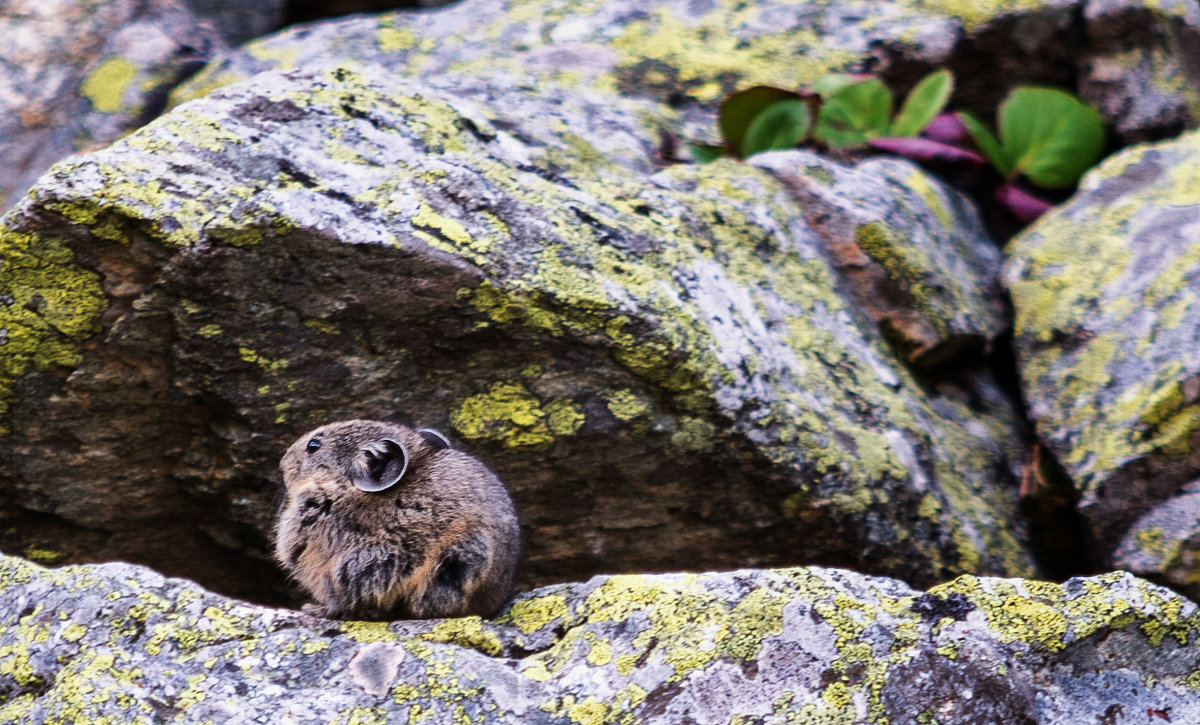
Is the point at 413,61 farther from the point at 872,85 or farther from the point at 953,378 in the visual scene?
the point at 953,378

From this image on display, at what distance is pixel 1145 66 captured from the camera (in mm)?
7777

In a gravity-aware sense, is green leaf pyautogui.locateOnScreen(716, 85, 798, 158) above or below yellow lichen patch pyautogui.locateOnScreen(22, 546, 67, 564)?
above

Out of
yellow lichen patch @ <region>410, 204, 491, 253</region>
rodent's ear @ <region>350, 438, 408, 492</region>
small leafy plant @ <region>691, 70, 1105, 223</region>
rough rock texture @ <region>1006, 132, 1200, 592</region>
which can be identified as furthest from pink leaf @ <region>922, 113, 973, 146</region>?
rodent's ear @ <region>350, 438, 408, 492</region>

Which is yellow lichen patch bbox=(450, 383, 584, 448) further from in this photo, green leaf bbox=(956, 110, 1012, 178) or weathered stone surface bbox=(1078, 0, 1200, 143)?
weathered stone surface bbox=(1078, 0, 1200, 143)

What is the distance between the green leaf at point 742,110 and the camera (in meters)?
7.02

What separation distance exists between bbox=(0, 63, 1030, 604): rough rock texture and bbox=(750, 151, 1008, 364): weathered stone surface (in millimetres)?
654

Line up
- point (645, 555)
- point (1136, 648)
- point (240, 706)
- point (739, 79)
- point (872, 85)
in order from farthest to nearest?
point (739, 79), point (872, 85), point (645, 555), point (1136, 648), point (240, 706)

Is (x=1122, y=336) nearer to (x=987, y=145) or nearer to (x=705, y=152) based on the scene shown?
(x=987, y=145)

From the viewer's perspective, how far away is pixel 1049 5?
7.92 m

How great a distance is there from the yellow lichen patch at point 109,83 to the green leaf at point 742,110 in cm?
415

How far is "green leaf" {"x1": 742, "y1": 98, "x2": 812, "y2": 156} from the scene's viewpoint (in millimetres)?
7055

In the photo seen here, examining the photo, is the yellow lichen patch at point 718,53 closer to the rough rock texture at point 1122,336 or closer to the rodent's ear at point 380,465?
the rough rock texture at point 1122,336

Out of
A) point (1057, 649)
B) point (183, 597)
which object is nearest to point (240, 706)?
point (183, 597)

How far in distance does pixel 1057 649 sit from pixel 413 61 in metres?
6.00
